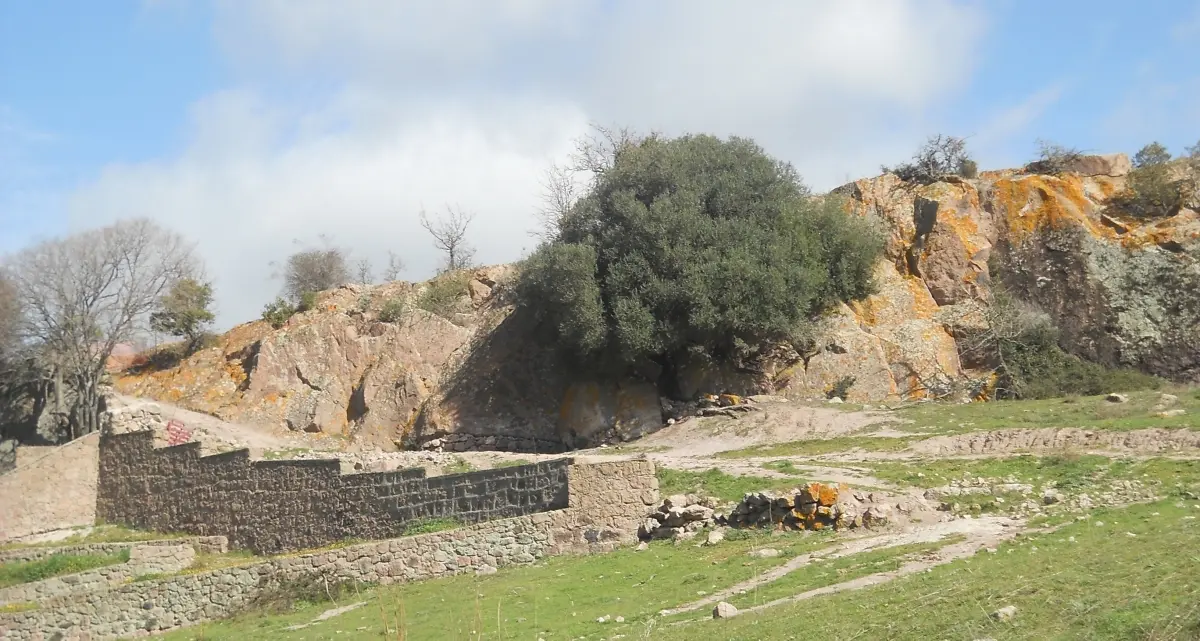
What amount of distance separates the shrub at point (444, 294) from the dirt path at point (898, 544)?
2466cm

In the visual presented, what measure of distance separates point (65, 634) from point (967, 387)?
23352mm

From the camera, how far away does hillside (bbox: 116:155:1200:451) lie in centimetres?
3291

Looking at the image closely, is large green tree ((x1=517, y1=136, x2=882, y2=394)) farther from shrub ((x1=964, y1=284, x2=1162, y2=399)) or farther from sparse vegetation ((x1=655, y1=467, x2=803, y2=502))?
sparse vegetation ((x1=655, y1=467, x2=803, y2=502))

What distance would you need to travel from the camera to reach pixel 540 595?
16.0 metres

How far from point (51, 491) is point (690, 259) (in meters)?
18.1

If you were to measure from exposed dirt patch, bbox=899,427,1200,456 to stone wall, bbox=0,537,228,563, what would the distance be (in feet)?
52.0

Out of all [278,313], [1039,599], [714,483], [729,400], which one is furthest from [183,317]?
[1039,599]

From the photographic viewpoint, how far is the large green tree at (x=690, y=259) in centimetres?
3203

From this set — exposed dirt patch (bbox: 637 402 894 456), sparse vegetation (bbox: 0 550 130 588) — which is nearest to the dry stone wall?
sparse vegetation (bbox: 0 550 130 588)

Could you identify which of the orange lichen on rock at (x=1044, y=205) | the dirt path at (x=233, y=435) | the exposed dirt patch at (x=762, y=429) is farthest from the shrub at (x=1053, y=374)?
the dirt path at (x=233, y=435)

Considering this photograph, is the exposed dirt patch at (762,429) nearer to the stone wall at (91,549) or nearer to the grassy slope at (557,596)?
the grassy slope at (557,596)

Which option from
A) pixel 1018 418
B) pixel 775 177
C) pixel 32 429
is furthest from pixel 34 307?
Result: pixel 1018 418

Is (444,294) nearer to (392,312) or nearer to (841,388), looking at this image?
(392,312)

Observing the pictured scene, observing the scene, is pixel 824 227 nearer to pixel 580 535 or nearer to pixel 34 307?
pixel 580 535
